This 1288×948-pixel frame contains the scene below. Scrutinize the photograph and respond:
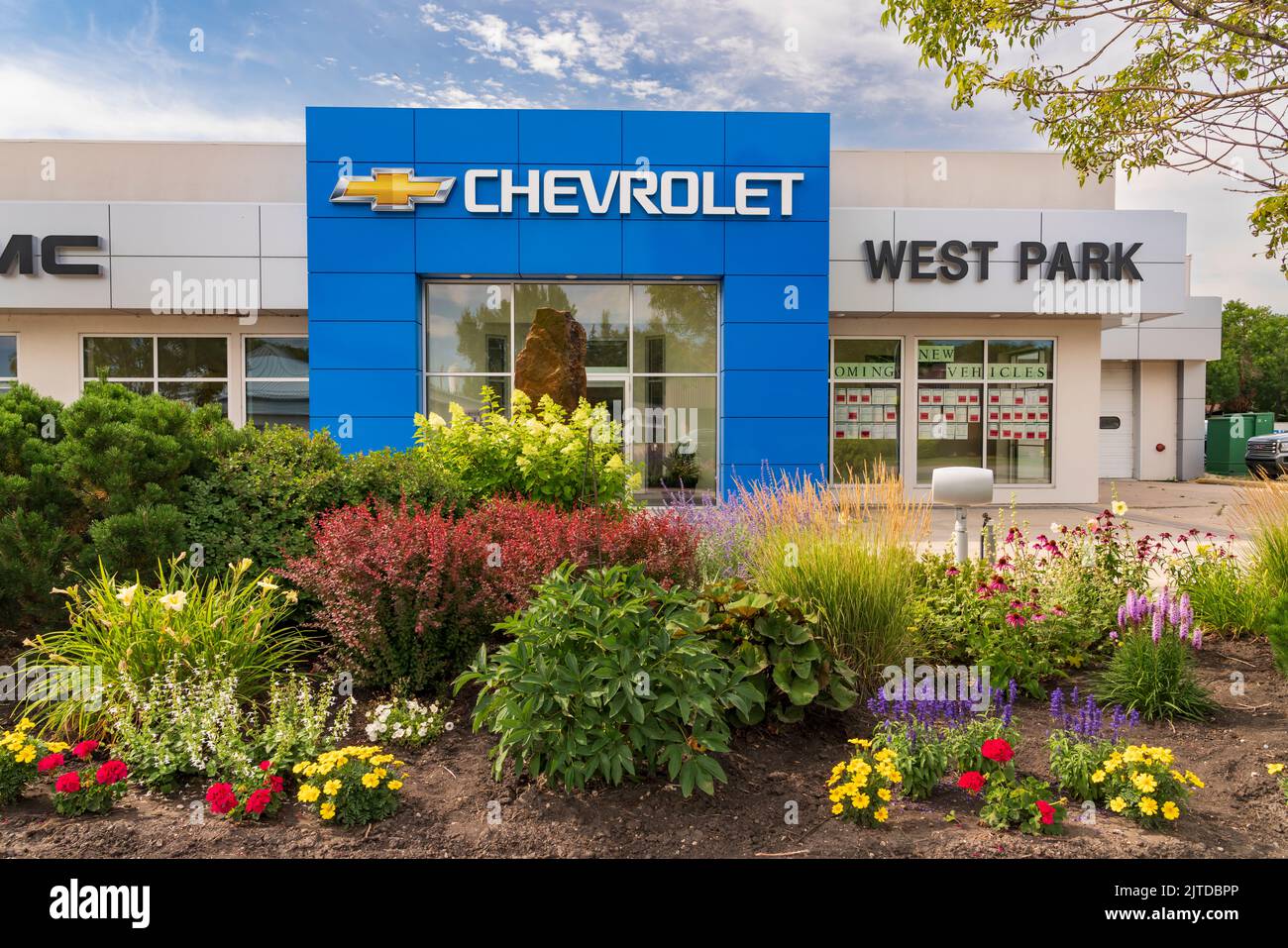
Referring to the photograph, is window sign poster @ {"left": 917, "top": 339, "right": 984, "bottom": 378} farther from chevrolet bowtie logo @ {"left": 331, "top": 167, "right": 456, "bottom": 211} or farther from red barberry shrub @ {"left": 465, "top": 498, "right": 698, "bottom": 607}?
red barberry shrub @ {"left": 465, "top": 498, "right": 698, "bottom": 607}

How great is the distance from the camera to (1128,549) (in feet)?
18.1

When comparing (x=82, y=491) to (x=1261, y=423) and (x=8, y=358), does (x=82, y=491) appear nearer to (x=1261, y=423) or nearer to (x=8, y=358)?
(x=8, y=358)

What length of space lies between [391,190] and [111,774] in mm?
11093

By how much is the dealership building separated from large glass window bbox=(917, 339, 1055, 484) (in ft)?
0.14

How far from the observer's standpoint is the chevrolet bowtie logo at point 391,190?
41.1 ft

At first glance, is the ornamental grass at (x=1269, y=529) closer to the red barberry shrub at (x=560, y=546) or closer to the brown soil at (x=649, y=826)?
the brown soil at (x=649, y=826)

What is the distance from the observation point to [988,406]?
1531 cm

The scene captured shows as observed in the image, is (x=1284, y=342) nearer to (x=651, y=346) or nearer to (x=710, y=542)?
(x=651, y=346)

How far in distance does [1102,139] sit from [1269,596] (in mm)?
3330

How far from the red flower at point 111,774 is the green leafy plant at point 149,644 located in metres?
0.64

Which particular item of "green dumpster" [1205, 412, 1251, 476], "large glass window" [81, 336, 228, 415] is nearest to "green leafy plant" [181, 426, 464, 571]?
"large glass window" [81, 336, 228, 415]

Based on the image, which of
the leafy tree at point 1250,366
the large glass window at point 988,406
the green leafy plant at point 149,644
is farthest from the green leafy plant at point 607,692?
the leafy tree at point 1250,366

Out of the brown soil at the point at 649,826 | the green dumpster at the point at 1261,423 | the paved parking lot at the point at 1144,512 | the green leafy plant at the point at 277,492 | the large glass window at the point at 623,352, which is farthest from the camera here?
the green dumpster at the point at 1261,423

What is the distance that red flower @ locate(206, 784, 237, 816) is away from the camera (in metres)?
2.96
